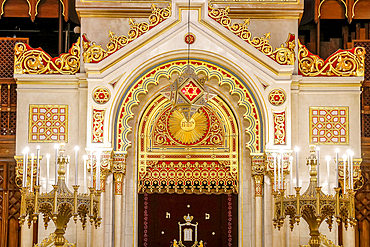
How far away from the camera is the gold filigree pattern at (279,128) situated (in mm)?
10320

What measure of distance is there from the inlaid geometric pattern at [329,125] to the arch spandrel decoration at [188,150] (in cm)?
144

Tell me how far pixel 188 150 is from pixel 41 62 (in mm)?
3169

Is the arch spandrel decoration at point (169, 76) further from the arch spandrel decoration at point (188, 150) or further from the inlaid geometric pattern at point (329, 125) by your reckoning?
the inlaid geometric pattern at point (329, 125)

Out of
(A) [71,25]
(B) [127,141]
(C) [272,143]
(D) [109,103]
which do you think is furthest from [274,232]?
(A) [71,25]

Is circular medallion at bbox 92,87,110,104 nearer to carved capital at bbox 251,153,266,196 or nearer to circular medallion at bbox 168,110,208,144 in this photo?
circular medallion at bbox 168,110,208,144

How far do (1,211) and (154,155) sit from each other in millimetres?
2997

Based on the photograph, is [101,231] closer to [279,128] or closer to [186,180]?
[186,180]

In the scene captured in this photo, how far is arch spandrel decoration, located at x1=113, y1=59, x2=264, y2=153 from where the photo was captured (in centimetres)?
1048

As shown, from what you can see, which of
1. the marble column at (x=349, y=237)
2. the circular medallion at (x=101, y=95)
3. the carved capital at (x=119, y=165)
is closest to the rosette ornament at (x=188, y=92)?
the circular medallion at (x=101, y=95)

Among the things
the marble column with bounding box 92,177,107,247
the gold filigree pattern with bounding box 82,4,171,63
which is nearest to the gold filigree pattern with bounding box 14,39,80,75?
the gold filigree pattern with bounding box 82,4,171,63

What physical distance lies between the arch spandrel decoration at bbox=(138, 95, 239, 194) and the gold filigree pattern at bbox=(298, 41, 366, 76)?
1656 mm

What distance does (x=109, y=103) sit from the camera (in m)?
10.4

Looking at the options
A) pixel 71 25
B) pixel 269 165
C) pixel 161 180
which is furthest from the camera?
pixel 71 25

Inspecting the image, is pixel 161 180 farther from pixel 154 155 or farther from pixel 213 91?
pixel 213 91
